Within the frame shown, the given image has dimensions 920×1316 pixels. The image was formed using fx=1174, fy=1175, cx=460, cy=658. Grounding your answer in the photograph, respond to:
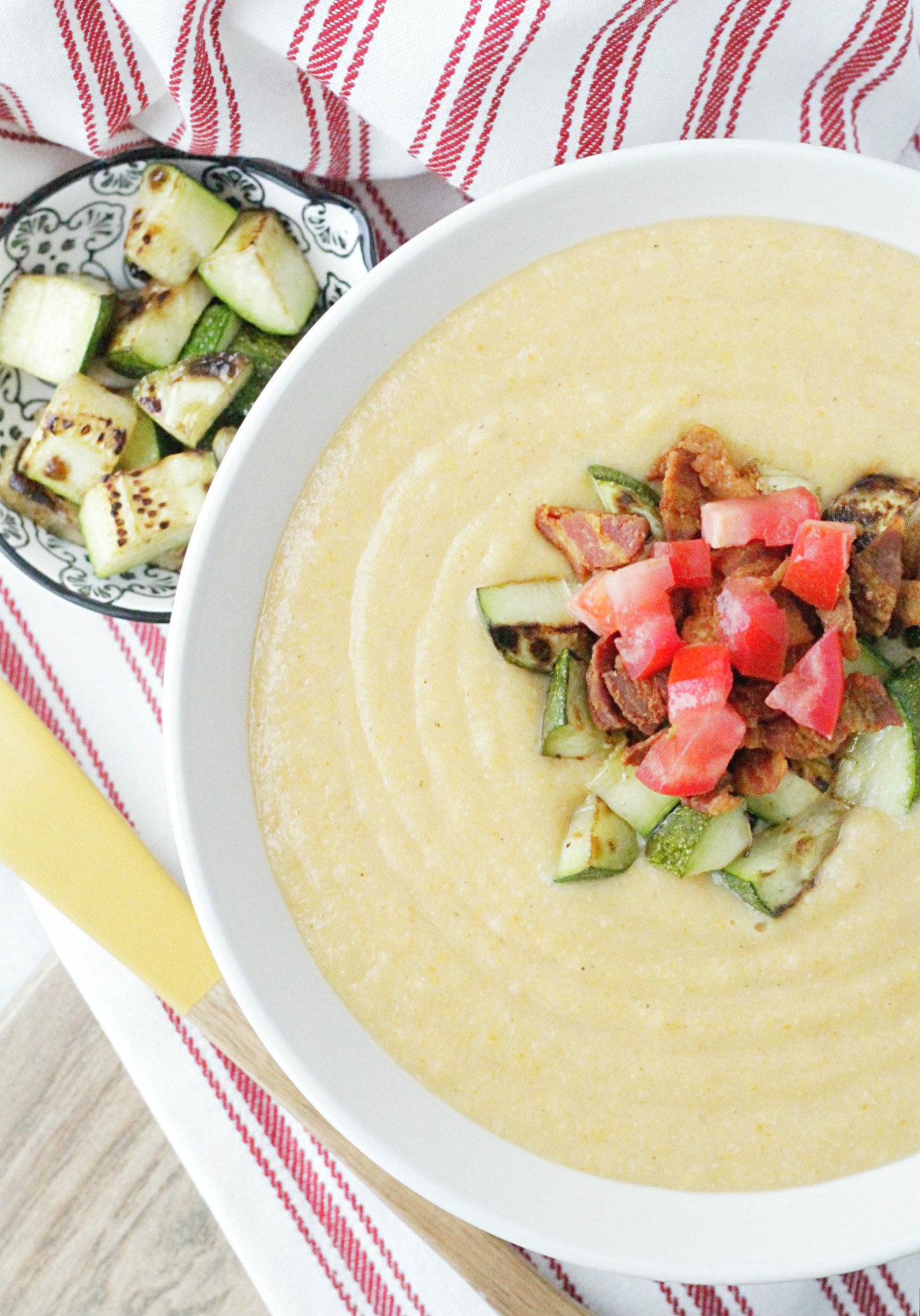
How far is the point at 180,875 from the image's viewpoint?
9.16 ft

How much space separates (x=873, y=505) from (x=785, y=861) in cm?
65

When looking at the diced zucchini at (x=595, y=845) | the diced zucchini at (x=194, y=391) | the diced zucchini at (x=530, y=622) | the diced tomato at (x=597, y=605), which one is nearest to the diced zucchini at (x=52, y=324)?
the diced zucchini at (x=194, y=391)

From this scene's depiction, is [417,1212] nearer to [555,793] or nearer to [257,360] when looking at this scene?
[555,793]

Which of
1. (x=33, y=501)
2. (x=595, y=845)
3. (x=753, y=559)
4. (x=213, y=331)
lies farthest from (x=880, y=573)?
(x=33, y=501)

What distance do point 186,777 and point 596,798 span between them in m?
0.73

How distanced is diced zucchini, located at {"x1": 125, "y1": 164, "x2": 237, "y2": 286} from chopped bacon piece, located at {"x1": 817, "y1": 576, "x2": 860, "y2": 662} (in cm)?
165

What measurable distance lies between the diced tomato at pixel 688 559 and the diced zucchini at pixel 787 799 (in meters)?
0.38

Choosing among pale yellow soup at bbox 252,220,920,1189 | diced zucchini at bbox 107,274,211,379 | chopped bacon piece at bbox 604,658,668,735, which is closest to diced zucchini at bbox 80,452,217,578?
diced zucchini at bbox 107,274,211,379

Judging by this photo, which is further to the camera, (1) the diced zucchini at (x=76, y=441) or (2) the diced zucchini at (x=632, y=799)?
(1) the diced zucchini at (x=76, y=441)

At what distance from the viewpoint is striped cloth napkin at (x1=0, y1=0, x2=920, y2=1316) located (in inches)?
94.1

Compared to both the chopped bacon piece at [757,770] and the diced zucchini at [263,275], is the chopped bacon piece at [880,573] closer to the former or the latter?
the chopped bacon piece at [757,770]

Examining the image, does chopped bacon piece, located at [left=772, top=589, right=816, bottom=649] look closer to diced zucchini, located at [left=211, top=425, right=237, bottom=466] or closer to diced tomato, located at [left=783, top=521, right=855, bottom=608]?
diced tomato, located at [left=783, top=521, right=855, bottom=608]

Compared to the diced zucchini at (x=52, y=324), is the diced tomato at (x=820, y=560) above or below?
below

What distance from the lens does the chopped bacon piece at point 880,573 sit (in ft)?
6.68
